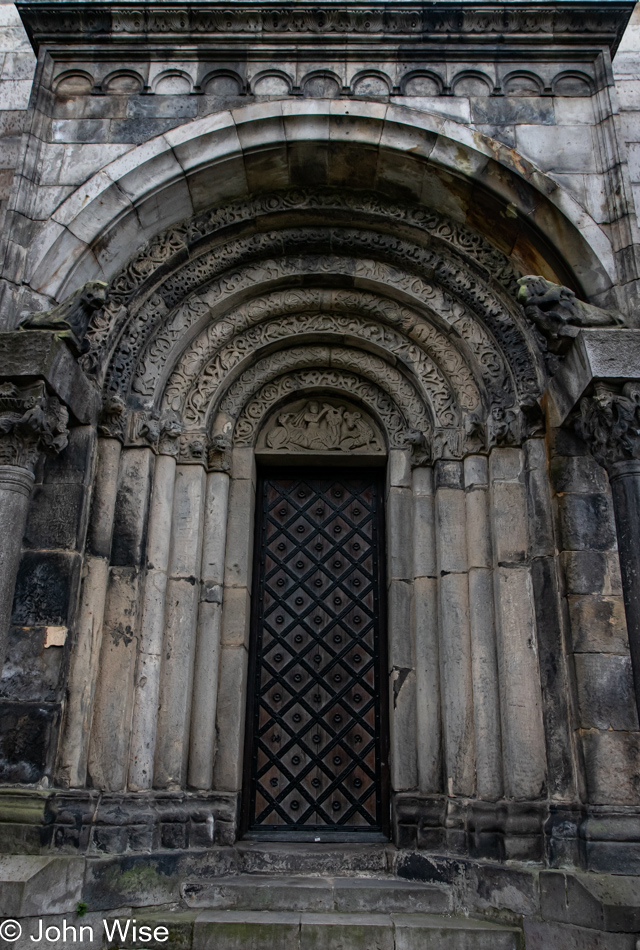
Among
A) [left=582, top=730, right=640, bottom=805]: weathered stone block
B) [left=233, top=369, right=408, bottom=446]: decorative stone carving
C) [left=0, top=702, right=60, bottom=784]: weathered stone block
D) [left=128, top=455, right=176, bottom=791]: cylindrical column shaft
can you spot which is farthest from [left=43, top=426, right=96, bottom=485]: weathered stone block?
[left=582, top=730, right=640, bottom=805]: weathered stone block

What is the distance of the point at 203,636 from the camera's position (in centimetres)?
593

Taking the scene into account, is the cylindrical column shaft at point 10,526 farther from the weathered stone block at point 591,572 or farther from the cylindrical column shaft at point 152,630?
the weathered stone block at point 591,572

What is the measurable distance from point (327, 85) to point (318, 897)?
638 centimetres

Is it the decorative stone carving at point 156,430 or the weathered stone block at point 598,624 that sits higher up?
the decorative stone carving at point 156,430

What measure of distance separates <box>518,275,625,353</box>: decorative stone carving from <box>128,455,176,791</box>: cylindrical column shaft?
3.09 meters

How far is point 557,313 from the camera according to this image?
5262 millimetres

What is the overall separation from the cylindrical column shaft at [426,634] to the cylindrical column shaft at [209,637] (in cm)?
161

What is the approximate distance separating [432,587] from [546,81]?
441 centimetres

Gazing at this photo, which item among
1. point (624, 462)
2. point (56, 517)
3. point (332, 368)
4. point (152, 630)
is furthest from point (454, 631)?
point (56, 517)

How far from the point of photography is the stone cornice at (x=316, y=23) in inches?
250

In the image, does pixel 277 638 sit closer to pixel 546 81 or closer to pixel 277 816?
pixel 277 816

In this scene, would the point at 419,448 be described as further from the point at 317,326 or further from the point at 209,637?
the point at 209,637

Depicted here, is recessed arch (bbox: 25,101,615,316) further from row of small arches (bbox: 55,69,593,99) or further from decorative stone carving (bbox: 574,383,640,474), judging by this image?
decorative stone carving (bbox: 574,383,640,474)

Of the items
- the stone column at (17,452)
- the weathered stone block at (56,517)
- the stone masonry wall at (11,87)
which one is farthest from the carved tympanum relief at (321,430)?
the stone masonry wall at (11,87)
